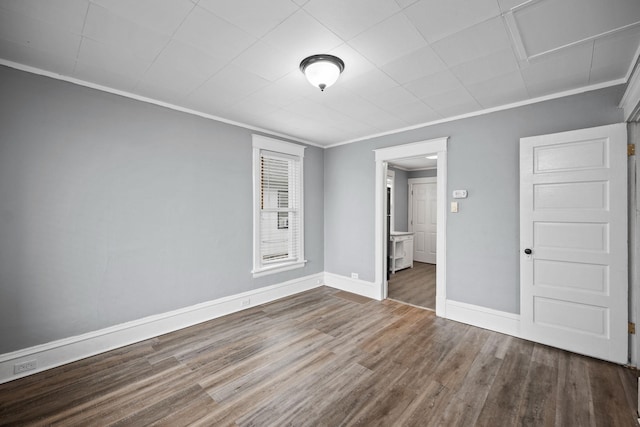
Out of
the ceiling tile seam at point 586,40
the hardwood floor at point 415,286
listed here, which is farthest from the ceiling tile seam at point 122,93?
the hardwood floor at point 415,286

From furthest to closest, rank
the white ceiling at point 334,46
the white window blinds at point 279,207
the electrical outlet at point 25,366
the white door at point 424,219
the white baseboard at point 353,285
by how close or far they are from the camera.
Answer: the white door at point 424,219, the white baseboard at point 353,285, the white window blinds at point 279,207, the electrical outlet at point 25,366, the white ceiling at point 334,46

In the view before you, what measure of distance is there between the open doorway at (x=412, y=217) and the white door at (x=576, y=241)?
3.07m

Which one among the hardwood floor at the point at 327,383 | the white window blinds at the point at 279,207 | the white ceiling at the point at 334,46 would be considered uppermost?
the white ceiling at the point at 334,46

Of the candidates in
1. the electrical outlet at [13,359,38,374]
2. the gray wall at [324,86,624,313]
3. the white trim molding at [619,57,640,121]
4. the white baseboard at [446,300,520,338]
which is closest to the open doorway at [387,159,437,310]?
the white baseboard at [446,300,520,338]

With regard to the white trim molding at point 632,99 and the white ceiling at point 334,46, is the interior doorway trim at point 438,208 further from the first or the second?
the white trim molding at point 632,99

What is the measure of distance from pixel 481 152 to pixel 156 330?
4413 millimetres

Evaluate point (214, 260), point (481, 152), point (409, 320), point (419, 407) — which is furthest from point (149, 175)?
point (481, 152)

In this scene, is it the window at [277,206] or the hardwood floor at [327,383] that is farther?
the window at [277,206]

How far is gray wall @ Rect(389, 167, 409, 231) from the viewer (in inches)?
283

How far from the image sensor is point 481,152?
331 centimetres

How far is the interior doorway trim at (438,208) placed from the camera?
360 cm

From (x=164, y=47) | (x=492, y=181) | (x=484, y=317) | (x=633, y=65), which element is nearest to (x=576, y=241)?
(x=492, y=181)

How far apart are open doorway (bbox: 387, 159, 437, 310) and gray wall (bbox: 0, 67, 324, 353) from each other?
3.94 m

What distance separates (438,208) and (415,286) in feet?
6.64
